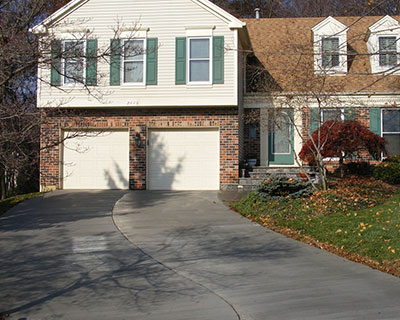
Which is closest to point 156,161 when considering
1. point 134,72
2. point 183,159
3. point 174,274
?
point 183,159

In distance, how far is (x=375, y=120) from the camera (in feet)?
56.7

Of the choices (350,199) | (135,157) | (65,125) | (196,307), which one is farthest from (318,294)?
(65,125)

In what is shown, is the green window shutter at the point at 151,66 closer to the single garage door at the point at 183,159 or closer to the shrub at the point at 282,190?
the single garage door at the point at 183,159

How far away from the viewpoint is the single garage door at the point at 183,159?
15844mm

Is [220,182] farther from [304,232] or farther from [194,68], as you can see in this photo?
[304,232]

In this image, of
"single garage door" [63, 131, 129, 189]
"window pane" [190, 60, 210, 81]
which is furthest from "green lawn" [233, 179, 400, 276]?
"single garage door" [63, 131, 129, 189]

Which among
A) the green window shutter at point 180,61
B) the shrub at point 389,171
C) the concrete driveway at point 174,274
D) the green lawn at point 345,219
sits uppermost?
the green window shutter at point 180,61

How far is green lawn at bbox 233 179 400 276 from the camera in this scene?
302 inches

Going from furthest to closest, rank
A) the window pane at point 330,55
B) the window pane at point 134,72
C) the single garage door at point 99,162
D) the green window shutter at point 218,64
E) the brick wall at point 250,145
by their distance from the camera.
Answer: the brick wall at point 250,145
the single garage door at point 99,162
the window pane at point 134,72
the green window shutter at point 218,64
the window pane at point 330,55

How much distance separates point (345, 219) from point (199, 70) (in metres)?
7.92

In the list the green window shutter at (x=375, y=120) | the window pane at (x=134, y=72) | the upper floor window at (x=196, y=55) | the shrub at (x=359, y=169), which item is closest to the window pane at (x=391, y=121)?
the green window shutter at (x=375, y=120)

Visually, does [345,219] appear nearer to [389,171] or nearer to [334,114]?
[389,171]

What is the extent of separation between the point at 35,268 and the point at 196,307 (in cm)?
303

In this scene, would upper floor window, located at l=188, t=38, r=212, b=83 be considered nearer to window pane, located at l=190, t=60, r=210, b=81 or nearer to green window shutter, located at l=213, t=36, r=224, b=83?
window pane, located at l=190, t=60, r=210, b=81
